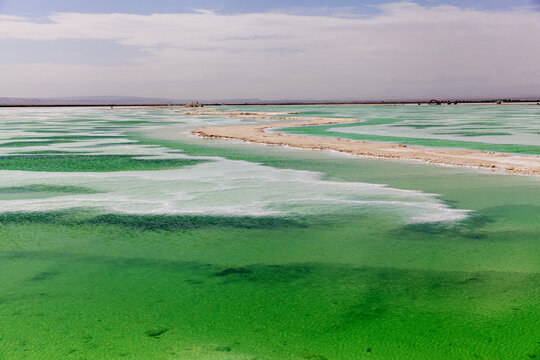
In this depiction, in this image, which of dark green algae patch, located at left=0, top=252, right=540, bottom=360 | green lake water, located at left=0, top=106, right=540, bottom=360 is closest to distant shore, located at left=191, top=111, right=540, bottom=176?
green lake water, located at left=0, top=106, right=540, bottom=360

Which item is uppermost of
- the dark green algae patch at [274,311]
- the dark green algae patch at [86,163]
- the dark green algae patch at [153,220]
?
the dark green algae patch at [86,163]

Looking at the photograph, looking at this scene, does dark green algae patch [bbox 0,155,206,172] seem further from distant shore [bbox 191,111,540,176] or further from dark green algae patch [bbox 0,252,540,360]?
dark green algae patch [bbox 0,252,540,360]

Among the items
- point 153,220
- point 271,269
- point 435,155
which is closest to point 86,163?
point 153,220

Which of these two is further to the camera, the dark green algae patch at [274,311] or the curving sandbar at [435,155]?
the curving sandbar at [435,155]

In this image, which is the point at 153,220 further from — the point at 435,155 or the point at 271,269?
the point at 435,155

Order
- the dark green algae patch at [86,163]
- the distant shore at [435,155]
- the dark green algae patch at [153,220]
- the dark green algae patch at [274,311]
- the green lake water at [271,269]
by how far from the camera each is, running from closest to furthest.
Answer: the dark green algae patch at [274,311], the green lake water at [271,269], the dark green algae patch at [153,220], the distant shore at [435,155], the dark green algae patch at [86,163]

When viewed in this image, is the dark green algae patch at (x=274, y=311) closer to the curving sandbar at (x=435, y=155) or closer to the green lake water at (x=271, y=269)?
the green lake water at (x=271, y=269)

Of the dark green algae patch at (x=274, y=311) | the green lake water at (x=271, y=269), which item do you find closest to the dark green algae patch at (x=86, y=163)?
the green lake water at (x=271, y=269)

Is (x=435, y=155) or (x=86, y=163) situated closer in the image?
(x=86, y=163)
